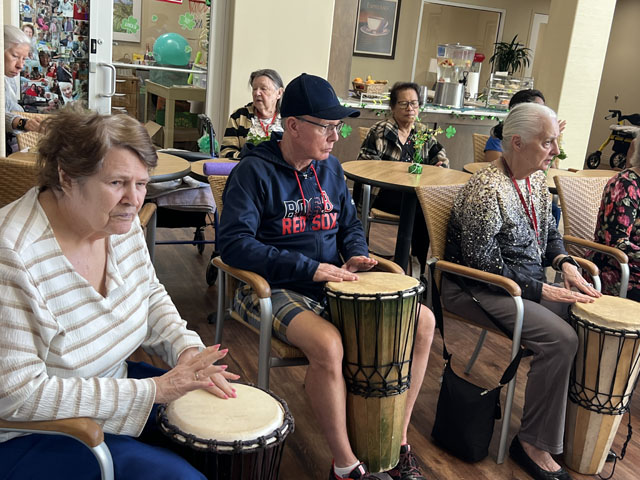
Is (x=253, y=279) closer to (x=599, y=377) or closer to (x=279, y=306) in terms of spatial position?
(x=279, y=306)

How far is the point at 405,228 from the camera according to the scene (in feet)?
12.0

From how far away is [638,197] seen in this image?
110 inches

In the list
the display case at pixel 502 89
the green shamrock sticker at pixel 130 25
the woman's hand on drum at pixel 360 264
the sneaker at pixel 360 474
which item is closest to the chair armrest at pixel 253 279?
the woman's hand on drum at pixel 360 264

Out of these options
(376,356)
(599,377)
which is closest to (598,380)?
(599,377)

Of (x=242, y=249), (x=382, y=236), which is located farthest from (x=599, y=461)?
(x=382, y=236)

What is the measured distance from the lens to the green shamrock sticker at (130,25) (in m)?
5.20

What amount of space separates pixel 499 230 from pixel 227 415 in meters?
1.40

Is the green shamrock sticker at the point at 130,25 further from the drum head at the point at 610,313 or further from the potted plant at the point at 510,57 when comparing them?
the potted plant at the point at 510,57

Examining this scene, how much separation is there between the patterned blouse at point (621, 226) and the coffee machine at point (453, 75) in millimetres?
4050

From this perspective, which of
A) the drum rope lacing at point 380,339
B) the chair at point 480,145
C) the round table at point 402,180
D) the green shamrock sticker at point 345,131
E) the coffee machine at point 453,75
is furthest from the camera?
the coffee machine at point 453,75

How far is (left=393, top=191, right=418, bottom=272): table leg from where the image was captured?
3.59 metres

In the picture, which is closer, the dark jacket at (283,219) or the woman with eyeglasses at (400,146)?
the dark jacket at (283,219)

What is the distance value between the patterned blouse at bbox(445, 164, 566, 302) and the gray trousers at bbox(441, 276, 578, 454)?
0.13 metres

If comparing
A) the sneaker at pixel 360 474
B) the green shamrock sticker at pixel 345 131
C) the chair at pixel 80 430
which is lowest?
the sneaker at pixel 360 474
